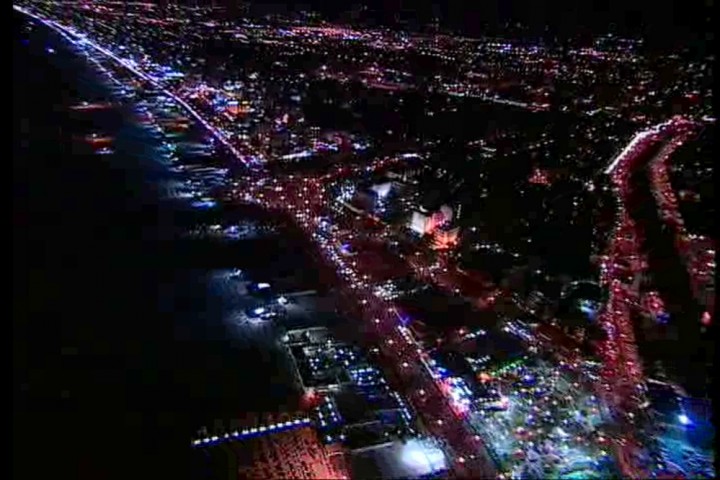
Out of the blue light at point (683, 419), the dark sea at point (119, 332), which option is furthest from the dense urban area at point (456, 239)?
the dark sea at point (119, 332)

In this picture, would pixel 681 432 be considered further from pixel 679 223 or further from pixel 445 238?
pixel 679 223

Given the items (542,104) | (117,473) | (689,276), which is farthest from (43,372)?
(542,104)

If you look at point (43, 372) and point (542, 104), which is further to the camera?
point (542, 104)

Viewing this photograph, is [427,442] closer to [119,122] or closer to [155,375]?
[155,375]

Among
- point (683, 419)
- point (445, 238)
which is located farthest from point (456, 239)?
point (683, 419)

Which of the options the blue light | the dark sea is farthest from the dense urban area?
the dark sea

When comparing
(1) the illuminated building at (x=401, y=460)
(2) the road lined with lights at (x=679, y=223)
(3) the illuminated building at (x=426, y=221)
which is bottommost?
(1) the illuminated building at (x=401, y=460)

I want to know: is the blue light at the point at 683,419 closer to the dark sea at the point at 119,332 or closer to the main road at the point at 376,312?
the main road at the point at 376,312
